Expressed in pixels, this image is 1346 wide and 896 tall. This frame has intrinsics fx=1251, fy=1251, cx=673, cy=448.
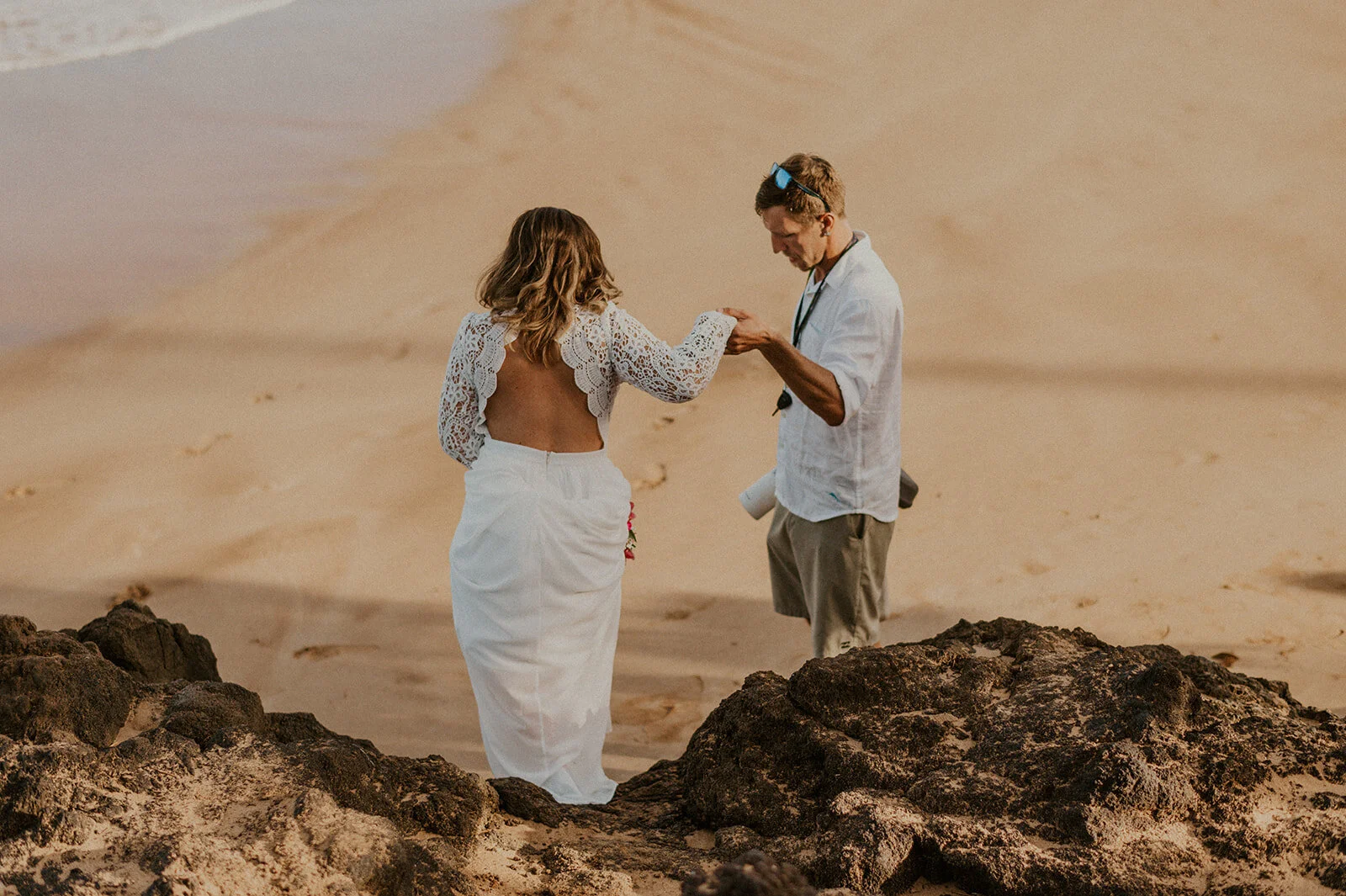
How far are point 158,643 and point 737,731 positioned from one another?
1.89 m

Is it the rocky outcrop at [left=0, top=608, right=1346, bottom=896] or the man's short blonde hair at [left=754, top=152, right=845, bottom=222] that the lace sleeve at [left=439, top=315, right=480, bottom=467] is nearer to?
the rocky outcrop at [left=0, top=608, right=1346, bottom=896]

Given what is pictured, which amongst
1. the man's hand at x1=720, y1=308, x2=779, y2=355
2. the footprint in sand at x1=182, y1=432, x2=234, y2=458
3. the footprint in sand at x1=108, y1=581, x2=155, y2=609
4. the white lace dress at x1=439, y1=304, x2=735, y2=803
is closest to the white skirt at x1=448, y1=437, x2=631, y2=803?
the white lace dress at x1=439, y1=304, x2=735, y2=803

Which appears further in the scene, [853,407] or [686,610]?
[686,610]

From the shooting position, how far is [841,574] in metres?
4.07

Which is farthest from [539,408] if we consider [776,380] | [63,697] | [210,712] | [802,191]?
[776,380]

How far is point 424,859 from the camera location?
2.43m

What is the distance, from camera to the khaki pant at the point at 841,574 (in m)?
4.06

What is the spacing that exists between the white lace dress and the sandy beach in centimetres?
69

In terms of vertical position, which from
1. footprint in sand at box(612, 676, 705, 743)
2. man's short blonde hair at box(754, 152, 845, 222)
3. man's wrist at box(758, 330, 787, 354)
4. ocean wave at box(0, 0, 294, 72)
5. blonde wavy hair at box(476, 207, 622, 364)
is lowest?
footprint in sand at box(612, 676, 705, 743)

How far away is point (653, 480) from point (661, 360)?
298cm

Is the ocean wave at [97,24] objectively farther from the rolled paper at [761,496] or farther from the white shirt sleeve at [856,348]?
the white shirt sleeve at [856,348]

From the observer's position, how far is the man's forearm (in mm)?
3609

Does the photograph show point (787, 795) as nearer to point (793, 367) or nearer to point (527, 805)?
point (527, 805)

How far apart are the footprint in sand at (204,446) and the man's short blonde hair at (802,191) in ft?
13.2
